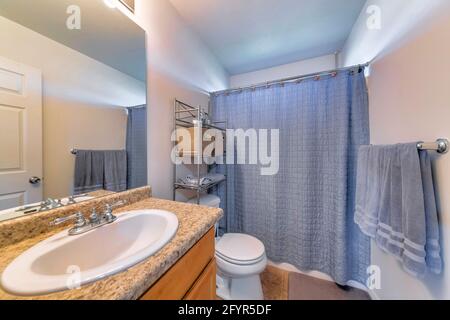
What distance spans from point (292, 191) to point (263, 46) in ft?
4.88

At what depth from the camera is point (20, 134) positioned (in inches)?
22.8

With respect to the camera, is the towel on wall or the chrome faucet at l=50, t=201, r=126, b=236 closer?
the chrome faucet at l=50, t=201, r=126, b=236

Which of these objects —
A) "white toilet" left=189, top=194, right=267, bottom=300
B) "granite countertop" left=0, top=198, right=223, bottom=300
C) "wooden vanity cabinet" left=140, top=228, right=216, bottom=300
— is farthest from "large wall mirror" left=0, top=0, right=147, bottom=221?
"white toilet" left=189, top=194, right=267, bottom=300

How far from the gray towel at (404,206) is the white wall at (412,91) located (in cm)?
4

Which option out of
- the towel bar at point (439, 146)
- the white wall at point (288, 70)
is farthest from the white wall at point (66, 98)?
the white wall at point (288, 70)

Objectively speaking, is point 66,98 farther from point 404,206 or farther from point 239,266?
point 404,206

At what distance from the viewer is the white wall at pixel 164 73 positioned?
106cm

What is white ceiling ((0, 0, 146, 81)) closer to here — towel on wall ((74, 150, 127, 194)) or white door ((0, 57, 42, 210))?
white door ((0, 57, 42, 210))

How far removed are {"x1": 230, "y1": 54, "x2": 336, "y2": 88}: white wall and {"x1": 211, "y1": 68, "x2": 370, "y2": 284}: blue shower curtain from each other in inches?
24.1

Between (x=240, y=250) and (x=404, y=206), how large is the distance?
97 centimetres

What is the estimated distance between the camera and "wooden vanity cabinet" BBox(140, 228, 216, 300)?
470mm

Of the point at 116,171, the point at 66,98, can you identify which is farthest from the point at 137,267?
the point at 66,98

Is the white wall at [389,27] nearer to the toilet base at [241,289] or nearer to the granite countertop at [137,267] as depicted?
the granite countertop at [137,267]

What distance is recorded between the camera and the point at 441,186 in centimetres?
66
